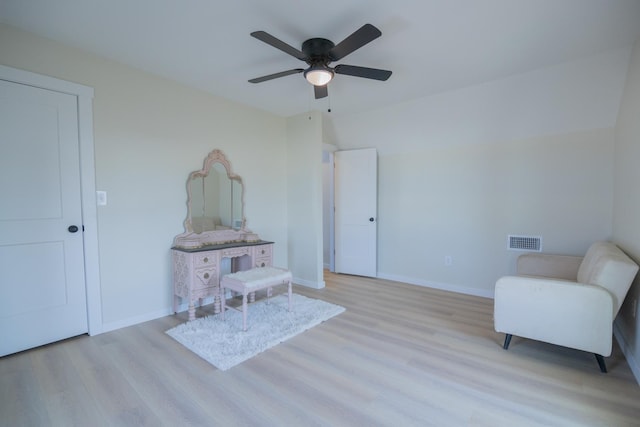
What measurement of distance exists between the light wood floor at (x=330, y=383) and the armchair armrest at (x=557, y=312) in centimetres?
23

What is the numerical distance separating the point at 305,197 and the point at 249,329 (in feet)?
6.73

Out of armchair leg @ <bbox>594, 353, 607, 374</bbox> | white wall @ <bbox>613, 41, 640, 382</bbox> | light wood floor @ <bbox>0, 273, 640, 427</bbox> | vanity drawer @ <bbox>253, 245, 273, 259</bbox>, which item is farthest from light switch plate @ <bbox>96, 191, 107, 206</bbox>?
white wall @ <bbox>613, 41, 640, 382</bbox>

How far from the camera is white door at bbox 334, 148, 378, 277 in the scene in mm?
4625

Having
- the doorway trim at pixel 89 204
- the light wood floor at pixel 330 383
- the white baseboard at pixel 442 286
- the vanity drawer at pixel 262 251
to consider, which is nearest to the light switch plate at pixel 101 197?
the doorway trim at pixel 89 204

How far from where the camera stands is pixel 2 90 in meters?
2.21

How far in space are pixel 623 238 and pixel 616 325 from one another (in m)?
0.81

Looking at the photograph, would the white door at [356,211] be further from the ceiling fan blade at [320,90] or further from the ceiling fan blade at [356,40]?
the ceiling fan blade at [356,40]

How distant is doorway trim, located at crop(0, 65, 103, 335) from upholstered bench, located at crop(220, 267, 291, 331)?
1091mm

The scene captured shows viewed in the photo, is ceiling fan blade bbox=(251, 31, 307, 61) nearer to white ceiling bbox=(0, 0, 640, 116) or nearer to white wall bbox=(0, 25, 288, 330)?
white ceiling bbox=(0, 0, 640, 116)

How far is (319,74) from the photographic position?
2.28 m

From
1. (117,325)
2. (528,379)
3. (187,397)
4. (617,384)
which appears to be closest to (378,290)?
(528,379)

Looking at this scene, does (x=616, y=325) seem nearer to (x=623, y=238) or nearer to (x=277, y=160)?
(x=623, y=238)

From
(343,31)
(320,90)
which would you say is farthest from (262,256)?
(343,31)

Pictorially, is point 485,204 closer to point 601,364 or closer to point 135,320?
point 601,364
